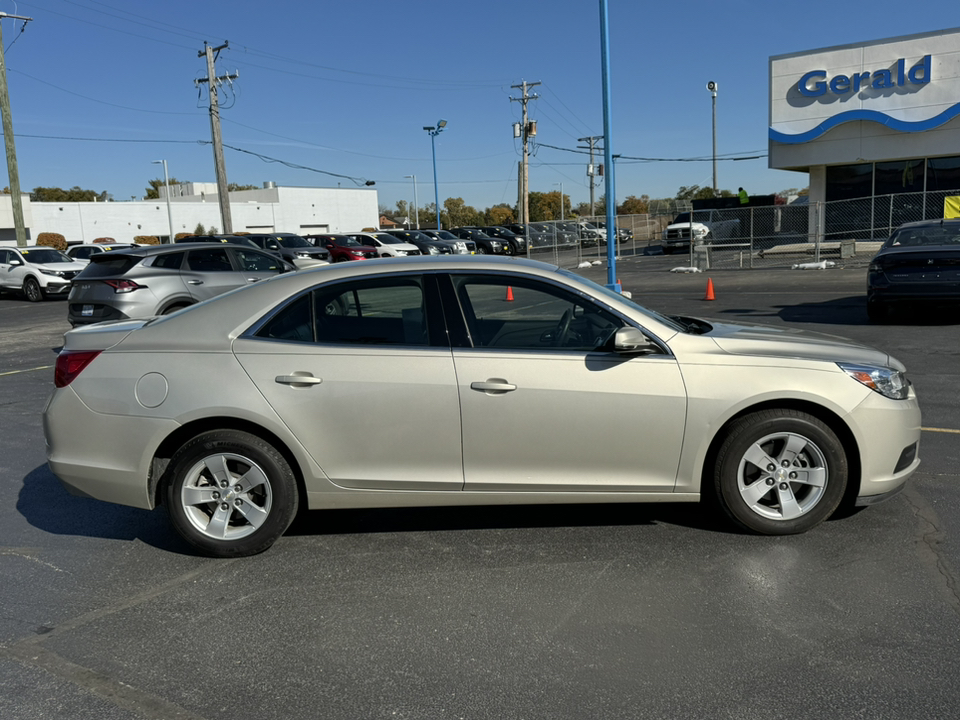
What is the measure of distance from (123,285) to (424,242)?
29068mm

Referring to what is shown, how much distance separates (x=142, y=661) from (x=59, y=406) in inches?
68.0

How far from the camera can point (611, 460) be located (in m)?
4.45

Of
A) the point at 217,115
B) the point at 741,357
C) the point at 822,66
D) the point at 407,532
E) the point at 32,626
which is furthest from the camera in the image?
the point at 217,115

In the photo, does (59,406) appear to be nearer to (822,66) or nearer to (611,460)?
(611,460)

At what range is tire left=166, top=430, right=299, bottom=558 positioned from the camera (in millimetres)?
4473

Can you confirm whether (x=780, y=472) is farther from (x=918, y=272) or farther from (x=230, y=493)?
(x=918, y=272)

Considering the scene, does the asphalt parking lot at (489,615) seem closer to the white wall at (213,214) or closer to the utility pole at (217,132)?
the utility pole at (217,132)

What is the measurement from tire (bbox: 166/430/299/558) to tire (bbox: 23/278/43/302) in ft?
77.1

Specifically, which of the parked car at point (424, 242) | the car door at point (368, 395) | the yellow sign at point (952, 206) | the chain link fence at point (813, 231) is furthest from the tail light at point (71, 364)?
the parked car at point (424, 242)

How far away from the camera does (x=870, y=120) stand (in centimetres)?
2830

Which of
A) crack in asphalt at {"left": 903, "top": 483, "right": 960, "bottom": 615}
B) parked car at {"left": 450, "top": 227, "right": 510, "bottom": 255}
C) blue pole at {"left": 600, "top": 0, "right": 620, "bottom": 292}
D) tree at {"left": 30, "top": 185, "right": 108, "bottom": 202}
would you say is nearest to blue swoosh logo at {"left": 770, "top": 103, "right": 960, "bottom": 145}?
blue pole at {"left": 600, "top": 0, "right": 620, "bottom": 292}

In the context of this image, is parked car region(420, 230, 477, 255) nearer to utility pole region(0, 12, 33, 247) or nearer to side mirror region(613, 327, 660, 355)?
utility pole region(0, 12, 33, 247)

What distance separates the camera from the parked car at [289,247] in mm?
27938

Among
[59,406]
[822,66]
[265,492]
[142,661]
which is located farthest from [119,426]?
[822,66]
